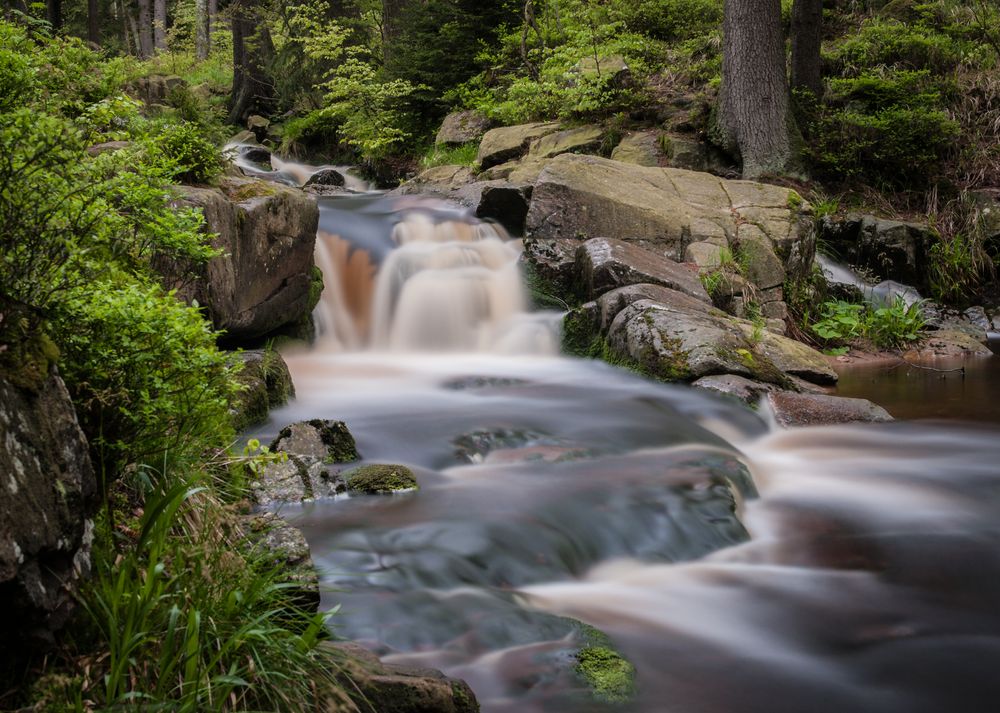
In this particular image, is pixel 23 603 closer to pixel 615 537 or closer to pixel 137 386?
pixel 137 386

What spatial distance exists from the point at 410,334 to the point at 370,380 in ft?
5.76

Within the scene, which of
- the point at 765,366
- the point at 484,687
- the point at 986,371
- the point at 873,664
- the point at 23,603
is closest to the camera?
the point at 23,603

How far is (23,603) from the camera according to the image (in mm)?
2258

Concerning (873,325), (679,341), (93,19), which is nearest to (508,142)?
(873,325)

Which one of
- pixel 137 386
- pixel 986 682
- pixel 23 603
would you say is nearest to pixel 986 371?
pixel 986 682

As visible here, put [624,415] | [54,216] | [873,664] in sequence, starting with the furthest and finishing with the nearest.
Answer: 1. [624,415]
2. [873,664]
3. [54,216]

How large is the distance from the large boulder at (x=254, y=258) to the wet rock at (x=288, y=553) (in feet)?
10.9

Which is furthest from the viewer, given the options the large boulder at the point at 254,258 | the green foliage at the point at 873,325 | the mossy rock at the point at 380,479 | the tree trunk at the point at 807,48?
the tree trunk at the point at 807,48

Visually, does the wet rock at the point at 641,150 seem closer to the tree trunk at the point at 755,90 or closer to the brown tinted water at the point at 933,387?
the tree trunk at the point at 755,90

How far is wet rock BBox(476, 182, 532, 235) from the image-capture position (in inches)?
464

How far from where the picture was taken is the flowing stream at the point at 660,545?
3.58 metres

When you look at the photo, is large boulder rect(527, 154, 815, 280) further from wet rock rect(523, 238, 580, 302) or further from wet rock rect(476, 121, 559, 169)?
wet rock rect(476, 121, 559, 169)

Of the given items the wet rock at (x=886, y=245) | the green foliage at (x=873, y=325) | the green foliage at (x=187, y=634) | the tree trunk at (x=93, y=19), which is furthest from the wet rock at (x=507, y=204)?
the tree trunk at (x=93, y=19)

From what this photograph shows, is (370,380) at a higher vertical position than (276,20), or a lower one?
lower
